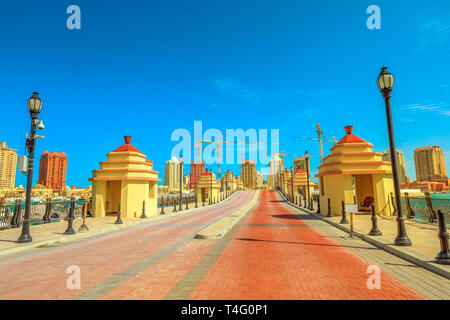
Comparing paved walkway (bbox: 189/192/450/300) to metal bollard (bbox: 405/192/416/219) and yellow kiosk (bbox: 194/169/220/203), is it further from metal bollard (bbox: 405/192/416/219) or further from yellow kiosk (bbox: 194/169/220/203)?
yellow kiosk (bbox: 194/169/220/203)

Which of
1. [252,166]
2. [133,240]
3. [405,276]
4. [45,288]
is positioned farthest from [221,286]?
[252,166]

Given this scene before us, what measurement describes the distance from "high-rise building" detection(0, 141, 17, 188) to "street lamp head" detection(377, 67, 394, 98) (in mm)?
162960

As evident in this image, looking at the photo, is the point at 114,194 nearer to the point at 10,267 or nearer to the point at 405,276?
the point at 10,267

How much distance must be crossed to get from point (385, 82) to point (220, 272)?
29.3ft

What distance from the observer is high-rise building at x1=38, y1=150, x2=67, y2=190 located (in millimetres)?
145375

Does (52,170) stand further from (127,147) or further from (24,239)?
(24,239)

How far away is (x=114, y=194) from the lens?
22.6 meters

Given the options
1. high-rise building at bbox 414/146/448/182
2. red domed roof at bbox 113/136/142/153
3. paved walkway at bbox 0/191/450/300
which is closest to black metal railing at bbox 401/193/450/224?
paved walkway at bbox 0/191/450/300

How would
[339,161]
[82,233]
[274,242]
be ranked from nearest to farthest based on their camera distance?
[274,242] → [82,233] → [339,161]

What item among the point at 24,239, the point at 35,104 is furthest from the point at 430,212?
the point at 35,104

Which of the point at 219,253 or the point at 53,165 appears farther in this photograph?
the point at 53,165

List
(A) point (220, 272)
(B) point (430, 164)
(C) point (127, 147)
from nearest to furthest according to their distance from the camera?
(A) point (220, 272) → (C) point (127, 147) → (B) point (430, 164)

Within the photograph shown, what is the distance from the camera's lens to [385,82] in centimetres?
900
